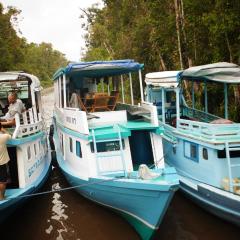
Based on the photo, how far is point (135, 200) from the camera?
827cm

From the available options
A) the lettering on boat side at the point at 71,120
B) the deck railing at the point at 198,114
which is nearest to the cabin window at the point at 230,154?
the deck railing at the point at 198,114

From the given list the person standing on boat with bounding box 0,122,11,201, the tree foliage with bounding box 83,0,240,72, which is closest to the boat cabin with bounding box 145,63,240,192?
the tree foliage with bounding box 83,0,240,72

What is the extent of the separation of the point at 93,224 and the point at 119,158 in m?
1.82

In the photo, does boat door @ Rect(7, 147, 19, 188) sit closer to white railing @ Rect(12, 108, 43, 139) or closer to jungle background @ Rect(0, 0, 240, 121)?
white railing @ Rect(12, 108, 43, 139)

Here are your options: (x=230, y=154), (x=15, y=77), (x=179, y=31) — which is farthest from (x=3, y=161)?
(x=179, y=31)

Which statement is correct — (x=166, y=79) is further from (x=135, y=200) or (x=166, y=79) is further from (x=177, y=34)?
(x=177, y=34)

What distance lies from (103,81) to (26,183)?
6046 millimetres

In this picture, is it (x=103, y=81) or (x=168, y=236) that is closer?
(x=168, y=236)

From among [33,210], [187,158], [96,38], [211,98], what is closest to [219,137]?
[187,158]

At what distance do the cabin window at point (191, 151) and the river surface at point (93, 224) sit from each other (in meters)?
1.31

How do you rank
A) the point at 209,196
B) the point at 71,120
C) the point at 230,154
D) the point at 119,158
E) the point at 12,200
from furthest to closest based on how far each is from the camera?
the point at 71,120, the point at 119,158, the point at 230,154, the point at 209,196, the point at 12,200

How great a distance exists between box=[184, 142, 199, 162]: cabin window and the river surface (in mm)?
1310

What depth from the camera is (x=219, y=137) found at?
904 cm

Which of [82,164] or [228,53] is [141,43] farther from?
[82,164]
